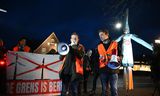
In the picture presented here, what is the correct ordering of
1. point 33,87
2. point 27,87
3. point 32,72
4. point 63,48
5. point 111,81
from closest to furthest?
point 111,81 < point 63,48 < point 27,87 < point 33,87 < point 32,72

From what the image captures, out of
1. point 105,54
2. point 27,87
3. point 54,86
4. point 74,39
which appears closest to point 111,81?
point 105,54

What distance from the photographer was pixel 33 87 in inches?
374

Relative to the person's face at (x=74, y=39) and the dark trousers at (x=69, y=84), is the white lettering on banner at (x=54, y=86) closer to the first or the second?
the dark trousers at (x=69, y=84)

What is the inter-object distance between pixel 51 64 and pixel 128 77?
15.6 feet

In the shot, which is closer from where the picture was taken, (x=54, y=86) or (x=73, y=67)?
(x=73, y=67)

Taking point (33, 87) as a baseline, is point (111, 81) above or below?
above

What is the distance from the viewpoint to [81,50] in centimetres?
766

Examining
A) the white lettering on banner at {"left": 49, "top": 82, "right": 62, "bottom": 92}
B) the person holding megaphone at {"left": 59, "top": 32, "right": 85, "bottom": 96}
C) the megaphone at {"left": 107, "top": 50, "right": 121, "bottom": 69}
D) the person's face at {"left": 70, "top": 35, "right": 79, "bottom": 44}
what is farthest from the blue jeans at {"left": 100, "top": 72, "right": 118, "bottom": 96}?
the white lettering on banner at {"left": 49, "top": 82, "right": 62, "bottom": 92}

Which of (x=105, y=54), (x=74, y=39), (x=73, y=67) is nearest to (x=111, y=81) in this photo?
(x=105, y=54)

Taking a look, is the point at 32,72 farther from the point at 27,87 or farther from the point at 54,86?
the point at 54,86

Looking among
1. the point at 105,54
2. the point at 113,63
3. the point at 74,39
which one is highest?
the point at 74,39

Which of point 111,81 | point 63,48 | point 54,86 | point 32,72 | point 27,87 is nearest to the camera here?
point 111,81

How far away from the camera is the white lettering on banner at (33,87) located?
9.12 meters

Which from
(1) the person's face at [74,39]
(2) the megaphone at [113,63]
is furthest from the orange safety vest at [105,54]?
(1) the person's face at [74,39]
